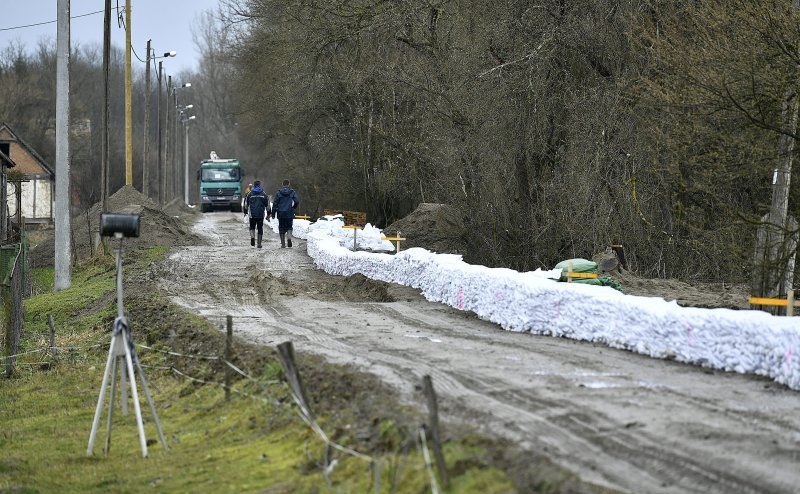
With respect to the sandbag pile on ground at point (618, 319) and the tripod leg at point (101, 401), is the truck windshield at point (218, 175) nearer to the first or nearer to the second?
the sandbag pile on ground at point (618, 319)

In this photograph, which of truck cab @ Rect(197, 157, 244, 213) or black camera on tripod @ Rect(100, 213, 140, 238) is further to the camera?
truck cab @ Rect(197, 157, 244, 213)

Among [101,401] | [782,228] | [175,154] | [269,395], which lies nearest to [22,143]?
[175,154]

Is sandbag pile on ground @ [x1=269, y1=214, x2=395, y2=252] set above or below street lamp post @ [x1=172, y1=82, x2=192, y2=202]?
below

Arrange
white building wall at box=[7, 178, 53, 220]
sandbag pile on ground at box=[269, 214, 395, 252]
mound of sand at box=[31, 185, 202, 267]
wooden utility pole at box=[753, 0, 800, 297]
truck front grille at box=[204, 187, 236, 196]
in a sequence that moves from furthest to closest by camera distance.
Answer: truck front grille at box=[204, 187, 236, 196], white building wall at box=[7, 178, 53, 220], mound of sand at box=[31, 185, 202, 267], sandbag pile on ground at box=[269, 214, 395, 252], wooden utility pole at box=[753, 0, 800, 297]

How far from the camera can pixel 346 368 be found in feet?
45.7

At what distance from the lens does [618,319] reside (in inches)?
642

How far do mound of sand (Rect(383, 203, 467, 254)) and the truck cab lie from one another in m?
35.8

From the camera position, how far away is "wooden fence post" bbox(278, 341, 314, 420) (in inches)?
452

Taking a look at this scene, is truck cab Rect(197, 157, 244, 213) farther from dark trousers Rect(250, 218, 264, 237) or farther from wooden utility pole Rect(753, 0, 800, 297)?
wooden utility pole Rect(753, 0, 800, 297)

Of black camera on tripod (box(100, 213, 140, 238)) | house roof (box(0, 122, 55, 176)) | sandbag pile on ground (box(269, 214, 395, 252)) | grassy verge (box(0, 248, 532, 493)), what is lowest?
grassy verge (box(0, 248, 532, 493))

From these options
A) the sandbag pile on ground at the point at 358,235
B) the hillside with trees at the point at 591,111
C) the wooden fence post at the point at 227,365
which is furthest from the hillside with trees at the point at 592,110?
the wooden fence post at the point at 227,365

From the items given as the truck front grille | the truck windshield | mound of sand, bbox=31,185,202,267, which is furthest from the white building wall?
mound of sand, bbox=31,185,202,267

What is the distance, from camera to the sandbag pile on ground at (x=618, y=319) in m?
13.6

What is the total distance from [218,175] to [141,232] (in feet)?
113
